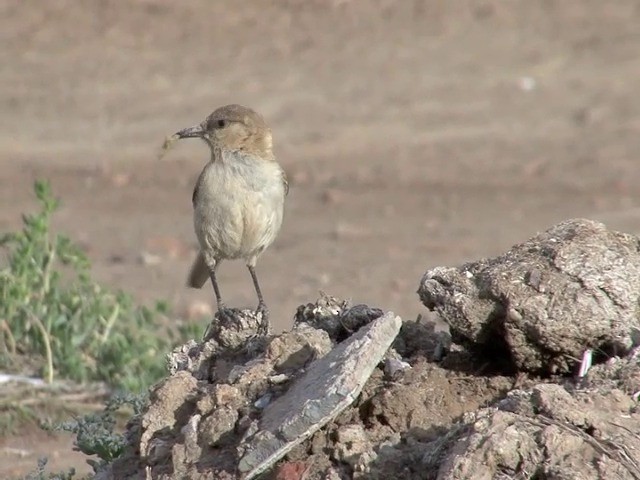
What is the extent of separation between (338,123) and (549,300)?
11722mm

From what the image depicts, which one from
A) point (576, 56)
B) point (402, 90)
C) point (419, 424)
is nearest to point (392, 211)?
point (402, 90)

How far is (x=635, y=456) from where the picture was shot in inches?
172

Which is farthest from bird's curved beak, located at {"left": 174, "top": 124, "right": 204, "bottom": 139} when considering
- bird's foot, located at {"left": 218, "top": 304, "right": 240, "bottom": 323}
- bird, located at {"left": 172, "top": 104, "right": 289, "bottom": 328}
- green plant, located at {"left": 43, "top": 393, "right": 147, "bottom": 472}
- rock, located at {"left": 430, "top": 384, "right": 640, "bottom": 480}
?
rock, located at {"left": 430, "top": 384, "right": 640, "bottom": 480}

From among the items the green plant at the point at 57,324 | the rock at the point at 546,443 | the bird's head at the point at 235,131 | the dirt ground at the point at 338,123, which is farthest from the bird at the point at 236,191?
the dirt ground at the point at 338,123

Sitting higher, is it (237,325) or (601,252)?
(601,252)

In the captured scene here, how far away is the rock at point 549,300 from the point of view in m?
4.94

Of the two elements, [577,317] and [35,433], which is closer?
[577,317]

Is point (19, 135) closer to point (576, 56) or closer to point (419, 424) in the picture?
point (576, 56)

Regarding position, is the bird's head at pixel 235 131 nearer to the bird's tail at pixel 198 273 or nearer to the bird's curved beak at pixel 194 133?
the bird's curved beak at pixel 194 133

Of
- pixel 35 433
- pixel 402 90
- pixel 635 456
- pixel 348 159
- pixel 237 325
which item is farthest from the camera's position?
pixel 402 90

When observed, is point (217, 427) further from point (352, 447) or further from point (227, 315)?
point (227, 315)

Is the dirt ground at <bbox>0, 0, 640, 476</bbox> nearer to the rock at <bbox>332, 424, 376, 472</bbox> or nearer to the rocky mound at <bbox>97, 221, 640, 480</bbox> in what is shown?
the rocky mound at <bbox>97, 221, 640, 480</bbox>

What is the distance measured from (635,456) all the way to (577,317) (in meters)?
0.67

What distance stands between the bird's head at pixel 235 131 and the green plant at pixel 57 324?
3.72 ft
